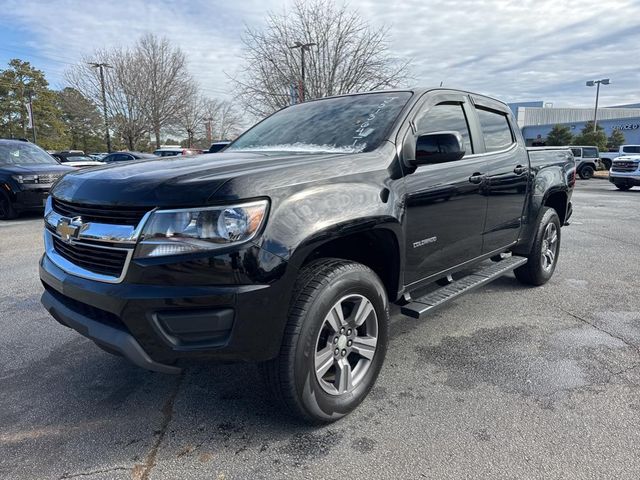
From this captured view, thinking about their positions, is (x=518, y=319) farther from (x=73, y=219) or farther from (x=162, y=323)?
(x=73, y=219)

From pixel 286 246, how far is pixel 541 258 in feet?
12.1

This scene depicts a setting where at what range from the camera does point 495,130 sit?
4191 millimetres

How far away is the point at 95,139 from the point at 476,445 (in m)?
53.5

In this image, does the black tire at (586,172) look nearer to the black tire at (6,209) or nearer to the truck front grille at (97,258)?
the black tire at (6,209)

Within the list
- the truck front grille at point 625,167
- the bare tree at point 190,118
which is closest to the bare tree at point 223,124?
the bare tree at point 190,118

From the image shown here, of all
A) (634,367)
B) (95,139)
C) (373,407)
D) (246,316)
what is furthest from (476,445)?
(95,139)

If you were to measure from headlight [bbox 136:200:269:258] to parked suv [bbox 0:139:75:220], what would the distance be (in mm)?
8415

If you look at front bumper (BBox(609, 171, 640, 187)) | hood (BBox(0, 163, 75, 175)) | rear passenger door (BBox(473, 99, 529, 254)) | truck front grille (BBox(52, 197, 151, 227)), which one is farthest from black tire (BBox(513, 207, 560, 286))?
front bumper (BBox(609, 171, 640, 187))

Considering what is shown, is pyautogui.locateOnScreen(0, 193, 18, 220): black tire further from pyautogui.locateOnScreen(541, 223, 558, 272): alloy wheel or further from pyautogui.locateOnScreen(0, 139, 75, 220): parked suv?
pyautogui.locateOnScreen(541, 223, 558, 272): alloy wheel

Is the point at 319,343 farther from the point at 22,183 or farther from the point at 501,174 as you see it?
the point at 22,183

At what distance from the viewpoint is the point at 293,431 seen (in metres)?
2.48

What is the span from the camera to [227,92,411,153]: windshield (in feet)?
9.89

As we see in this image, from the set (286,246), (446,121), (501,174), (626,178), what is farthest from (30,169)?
(626,178)

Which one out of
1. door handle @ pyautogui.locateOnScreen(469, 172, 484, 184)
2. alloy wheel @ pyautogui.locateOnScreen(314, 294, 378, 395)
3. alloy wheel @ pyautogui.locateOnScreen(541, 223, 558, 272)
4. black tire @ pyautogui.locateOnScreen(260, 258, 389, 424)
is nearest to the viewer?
black tire @ pyautogui.locateOnScreen(260, 258, 389, 424)
